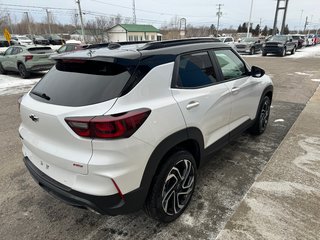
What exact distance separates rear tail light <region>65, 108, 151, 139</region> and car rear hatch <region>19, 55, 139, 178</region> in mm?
40

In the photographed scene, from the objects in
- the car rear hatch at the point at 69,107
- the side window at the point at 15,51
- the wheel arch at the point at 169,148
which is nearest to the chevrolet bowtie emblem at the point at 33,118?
the car rear hatch at the point at 69,107

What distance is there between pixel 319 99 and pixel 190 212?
6230mm

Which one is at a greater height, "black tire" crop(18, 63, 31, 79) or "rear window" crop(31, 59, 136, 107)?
"rear window" crop(31, 59, 136, 107)

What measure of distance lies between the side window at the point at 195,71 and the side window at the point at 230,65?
0.31m

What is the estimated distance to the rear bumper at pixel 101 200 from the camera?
77.3 inches

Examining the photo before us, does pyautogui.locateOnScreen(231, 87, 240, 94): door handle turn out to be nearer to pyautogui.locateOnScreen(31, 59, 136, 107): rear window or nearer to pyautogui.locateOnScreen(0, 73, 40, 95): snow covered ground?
pyautogui.locateOnScreen(31, 59, 136, 107): rear window

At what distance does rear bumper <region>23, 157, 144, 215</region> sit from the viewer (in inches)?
77.3

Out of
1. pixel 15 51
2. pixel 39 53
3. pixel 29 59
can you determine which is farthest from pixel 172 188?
pixel 15 51

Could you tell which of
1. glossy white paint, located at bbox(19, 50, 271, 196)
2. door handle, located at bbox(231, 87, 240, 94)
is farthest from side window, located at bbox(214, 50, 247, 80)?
glossy white paint, located at bbox(19, 50, 271, 196)

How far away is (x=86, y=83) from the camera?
2164 millimetres

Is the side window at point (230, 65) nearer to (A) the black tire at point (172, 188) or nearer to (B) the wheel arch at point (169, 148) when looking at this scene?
(B) the wheel arch at point (169, 148)

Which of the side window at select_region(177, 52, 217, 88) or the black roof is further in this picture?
the side window at select_region(177, 52, 217, 88)

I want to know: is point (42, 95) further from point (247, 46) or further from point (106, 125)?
point (247, 46)

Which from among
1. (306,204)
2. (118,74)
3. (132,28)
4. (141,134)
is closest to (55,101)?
(118,74)
